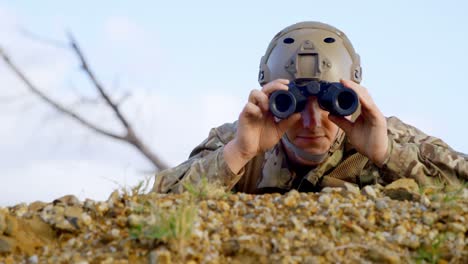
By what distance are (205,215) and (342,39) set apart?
9.52ft

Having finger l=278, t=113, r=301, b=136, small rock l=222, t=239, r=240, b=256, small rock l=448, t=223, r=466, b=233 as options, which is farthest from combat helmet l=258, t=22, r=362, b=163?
small rock l=222, t=239, r=240, b=256

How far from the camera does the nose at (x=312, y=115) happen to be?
18.1 feet

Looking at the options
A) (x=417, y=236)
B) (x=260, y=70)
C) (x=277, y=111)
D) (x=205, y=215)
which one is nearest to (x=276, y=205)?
(x=205, y=215)

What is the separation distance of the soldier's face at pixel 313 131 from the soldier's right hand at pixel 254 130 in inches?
4.0

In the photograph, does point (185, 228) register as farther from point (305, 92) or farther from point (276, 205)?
point (305, 92)

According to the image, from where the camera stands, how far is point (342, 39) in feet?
20.6

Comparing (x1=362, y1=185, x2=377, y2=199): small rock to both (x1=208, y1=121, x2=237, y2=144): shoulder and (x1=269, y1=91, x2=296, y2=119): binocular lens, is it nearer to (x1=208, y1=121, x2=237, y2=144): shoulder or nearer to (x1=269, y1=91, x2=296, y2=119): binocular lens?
(x1=269, y1=91, x2=296, y2=119): binocular lens

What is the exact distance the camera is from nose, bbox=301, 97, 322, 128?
553 cm

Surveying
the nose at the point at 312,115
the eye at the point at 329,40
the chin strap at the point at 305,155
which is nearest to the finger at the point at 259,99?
the nose at the point at 312,115

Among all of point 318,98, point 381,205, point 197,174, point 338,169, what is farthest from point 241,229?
point 338,169

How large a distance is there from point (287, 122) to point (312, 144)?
0.34m

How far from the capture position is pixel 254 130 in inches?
217

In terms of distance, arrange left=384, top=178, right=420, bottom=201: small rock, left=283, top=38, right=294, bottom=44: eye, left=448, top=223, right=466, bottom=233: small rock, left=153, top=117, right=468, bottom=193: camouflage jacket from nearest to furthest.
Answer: left=448, top=223, right=466, bottom=233: small rock
left=384, top=178, right=420, bottom=201: small rock
left=153, top=117, right=468, bottom=193: camouflage jacket
left=283, top=38, right=294, bottom=44: eye

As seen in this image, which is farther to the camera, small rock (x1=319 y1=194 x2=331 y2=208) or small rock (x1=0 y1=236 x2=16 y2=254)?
small rock (x1=319 y1=194 x2=331 y2=208)
